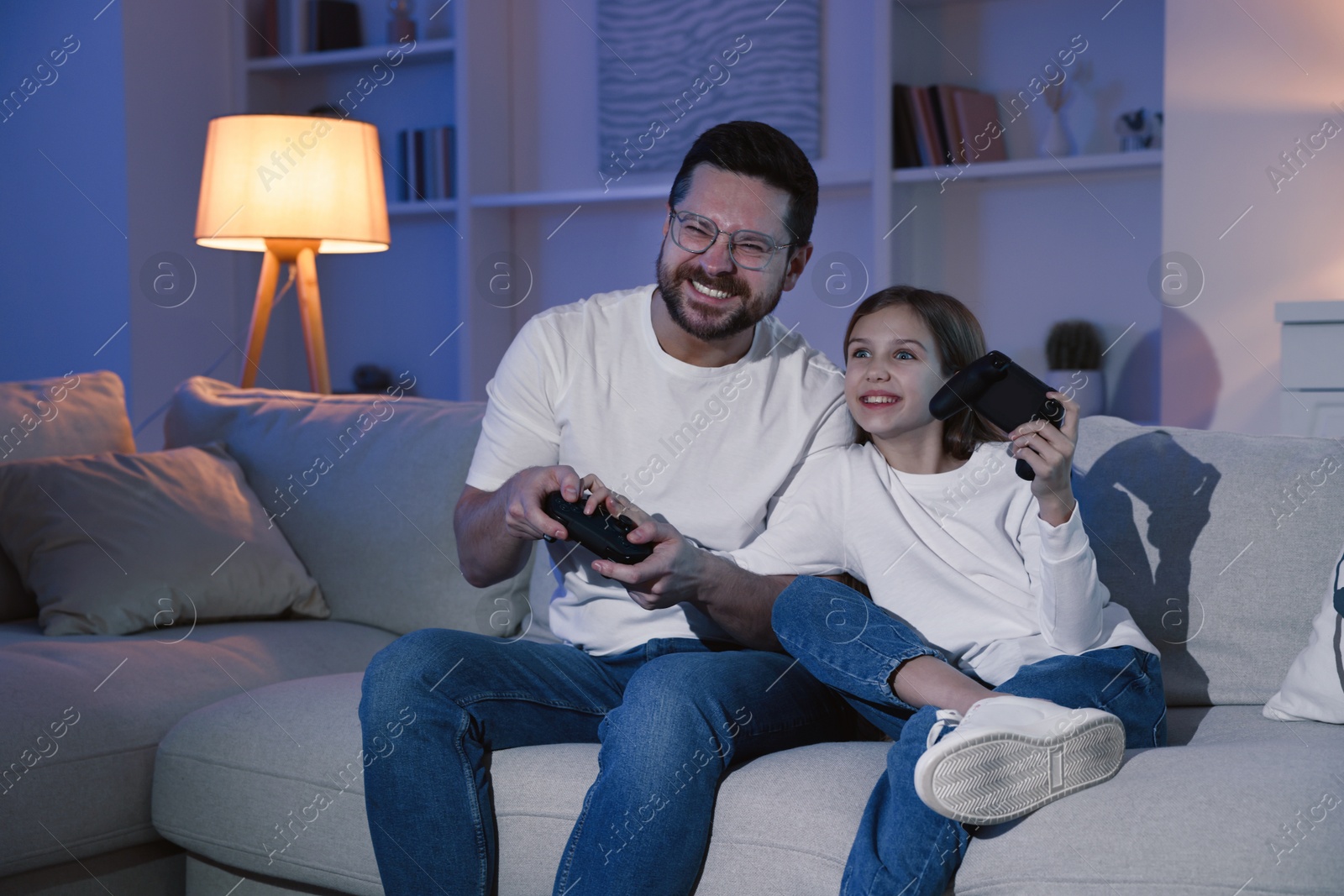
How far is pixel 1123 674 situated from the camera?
1.29 m

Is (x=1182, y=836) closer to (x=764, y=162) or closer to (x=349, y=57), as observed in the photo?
(x=764, y=162)

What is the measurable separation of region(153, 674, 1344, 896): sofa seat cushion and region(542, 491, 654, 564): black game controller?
233 mm

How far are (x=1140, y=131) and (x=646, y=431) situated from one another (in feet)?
6.89

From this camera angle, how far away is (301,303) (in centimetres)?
282

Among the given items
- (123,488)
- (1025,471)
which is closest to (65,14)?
(123,488)

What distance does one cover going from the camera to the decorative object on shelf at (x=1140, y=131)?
119 inches

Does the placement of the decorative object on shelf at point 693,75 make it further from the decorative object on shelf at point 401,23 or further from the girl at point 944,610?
the girl at point 944,610

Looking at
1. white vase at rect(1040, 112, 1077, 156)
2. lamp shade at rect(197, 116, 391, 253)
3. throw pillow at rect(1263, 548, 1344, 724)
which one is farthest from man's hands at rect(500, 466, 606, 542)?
white vase at rect(1040, 112, 1077, 156)

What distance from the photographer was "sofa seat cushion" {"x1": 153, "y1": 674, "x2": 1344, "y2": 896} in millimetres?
1033

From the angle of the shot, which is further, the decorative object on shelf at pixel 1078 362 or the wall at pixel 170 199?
the wall at pixel 170 199

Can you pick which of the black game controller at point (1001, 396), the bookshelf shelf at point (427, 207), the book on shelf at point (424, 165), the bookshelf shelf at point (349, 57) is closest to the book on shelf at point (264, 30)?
the bookshelf shelf at point (349, 57)

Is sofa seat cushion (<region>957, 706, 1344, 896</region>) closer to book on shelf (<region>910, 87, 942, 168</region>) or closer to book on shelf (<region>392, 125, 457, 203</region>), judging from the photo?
book on shelf (<region>910, 87, 942, 168</region>)

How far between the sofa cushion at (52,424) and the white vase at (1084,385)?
2.18 meters

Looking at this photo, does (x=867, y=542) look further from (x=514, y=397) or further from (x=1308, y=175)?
(x=1308, y=175)
